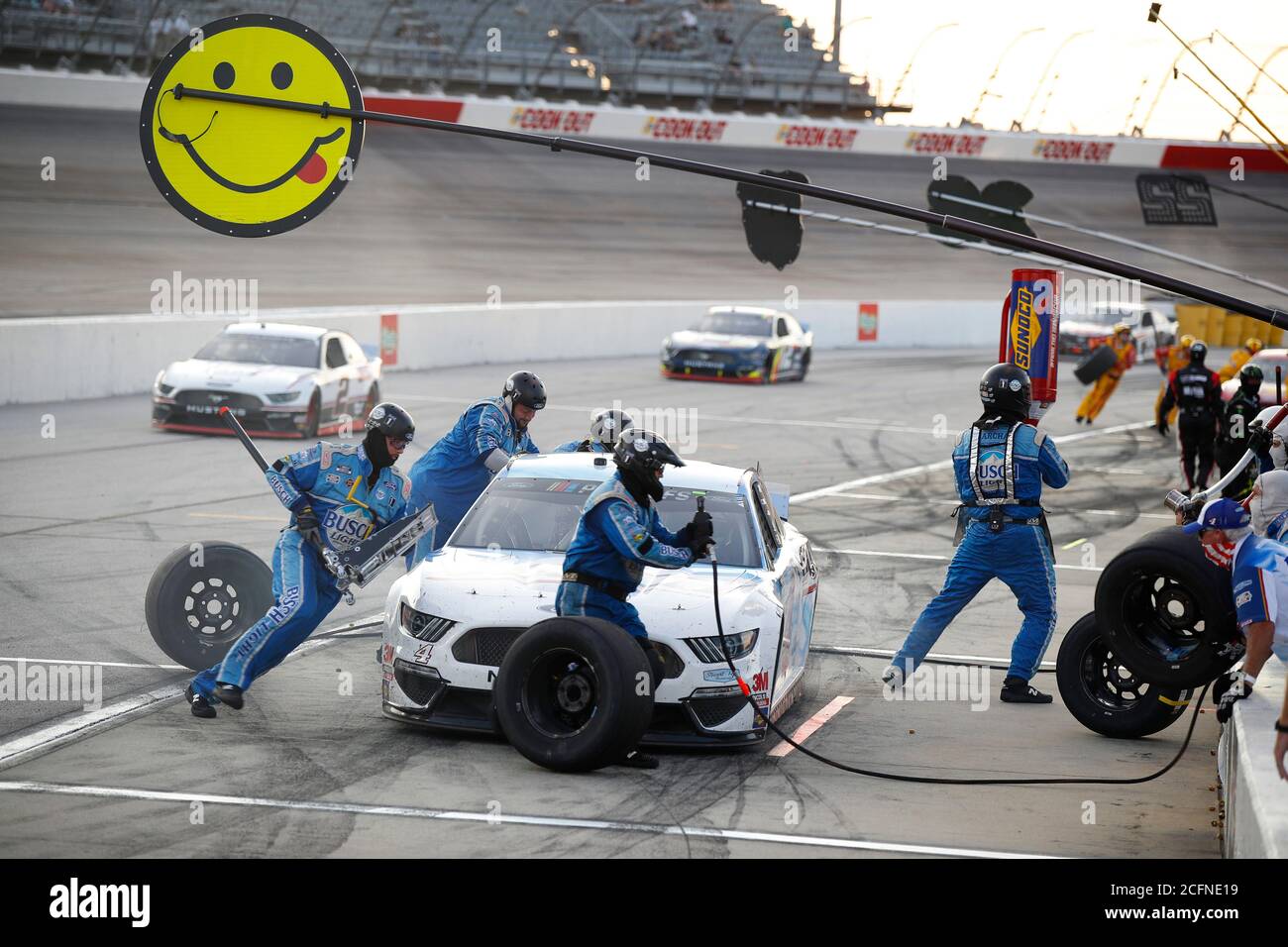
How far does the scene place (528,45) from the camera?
4997 cm

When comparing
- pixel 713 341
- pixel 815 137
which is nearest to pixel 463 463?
pixel 713 341

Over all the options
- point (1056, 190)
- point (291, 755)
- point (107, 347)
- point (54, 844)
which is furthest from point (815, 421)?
point (1056, 190)

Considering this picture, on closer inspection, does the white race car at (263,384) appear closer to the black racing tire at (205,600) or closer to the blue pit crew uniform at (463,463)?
the blue pit crew uniform at (463,463)

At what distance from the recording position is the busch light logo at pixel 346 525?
9070 millimetres

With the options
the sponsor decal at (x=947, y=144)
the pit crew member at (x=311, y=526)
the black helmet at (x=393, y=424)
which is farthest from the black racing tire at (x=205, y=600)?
the sponsor decal at (x=947, y=144)

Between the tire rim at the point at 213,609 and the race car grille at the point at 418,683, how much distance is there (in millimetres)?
1900

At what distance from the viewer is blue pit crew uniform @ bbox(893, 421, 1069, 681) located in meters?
9.52

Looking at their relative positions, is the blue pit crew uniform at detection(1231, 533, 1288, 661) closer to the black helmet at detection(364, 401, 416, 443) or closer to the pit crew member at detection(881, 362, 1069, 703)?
the pit crew member at detection(881, 362, 1069, 703)

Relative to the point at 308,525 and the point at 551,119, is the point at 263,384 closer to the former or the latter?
the point at 308,525

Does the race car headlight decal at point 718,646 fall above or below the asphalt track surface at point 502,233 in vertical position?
below

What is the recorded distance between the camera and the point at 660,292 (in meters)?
46.8

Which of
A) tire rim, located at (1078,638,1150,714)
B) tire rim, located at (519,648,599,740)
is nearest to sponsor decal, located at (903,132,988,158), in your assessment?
tire rim, located at (1078,638,1150,714)

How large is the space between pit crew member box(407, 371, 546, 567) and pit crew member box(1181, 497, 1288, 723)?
4.46 m
